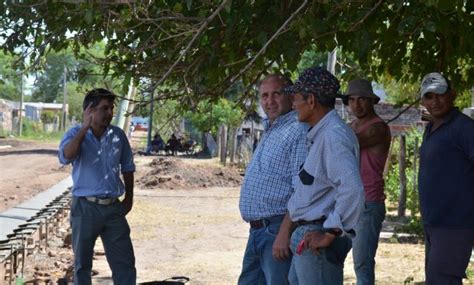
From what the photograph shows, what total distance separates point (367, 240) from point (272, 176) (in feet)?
5.06

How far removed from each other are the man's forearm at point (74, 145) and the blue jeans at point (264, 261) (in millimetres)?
1853

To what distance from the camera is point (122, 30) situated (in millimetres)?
6426

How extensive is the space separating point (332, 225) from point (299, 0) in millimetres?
2489

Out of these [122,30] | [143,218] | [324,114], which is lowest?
[143,218]

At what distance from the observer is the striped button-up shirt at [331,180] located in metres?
4.38

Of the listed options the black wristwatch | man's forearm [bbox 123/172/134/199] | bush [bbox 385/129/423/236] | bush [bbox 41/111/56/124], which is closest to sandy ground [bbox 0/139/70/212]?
bush [bbox 385/129/423/236]

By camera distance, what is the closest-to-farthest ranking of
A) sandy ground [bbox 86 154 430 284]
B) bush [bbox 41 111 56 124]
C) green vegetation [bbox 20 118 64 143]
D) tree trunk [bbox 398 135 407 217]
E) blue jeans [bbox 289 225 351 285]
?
blue jeans [bbox 289 225 351 285], sandy ground [bbox 86 154 430 284], tree trunk [bbox 398 135 407 217], green vegetation [bbox 20 118 64 143], bush [bbox 41 111 56 124]

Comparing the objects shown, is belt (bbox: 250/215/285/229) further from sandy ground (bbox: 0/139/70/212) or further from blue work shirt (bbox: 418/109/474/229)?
sandy ground (bbox: 0/139/70/212)

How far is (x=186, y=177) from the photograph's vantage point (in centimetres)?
3008

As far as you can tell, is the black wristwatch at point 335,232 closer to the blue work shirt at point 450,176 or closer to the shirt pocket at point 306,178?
the shirt pocket at point 306,178

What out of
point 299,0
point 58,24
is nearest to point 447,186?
point 299,0

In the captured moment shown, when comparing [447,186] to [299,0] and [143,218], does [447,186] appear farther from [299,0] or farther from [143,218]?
[143,218]

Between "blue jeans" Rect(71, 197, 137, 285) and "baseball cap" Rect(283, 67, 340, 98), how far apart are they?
2816 millimetres

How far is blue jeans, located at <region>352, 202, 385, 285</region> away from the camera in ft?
21.8
